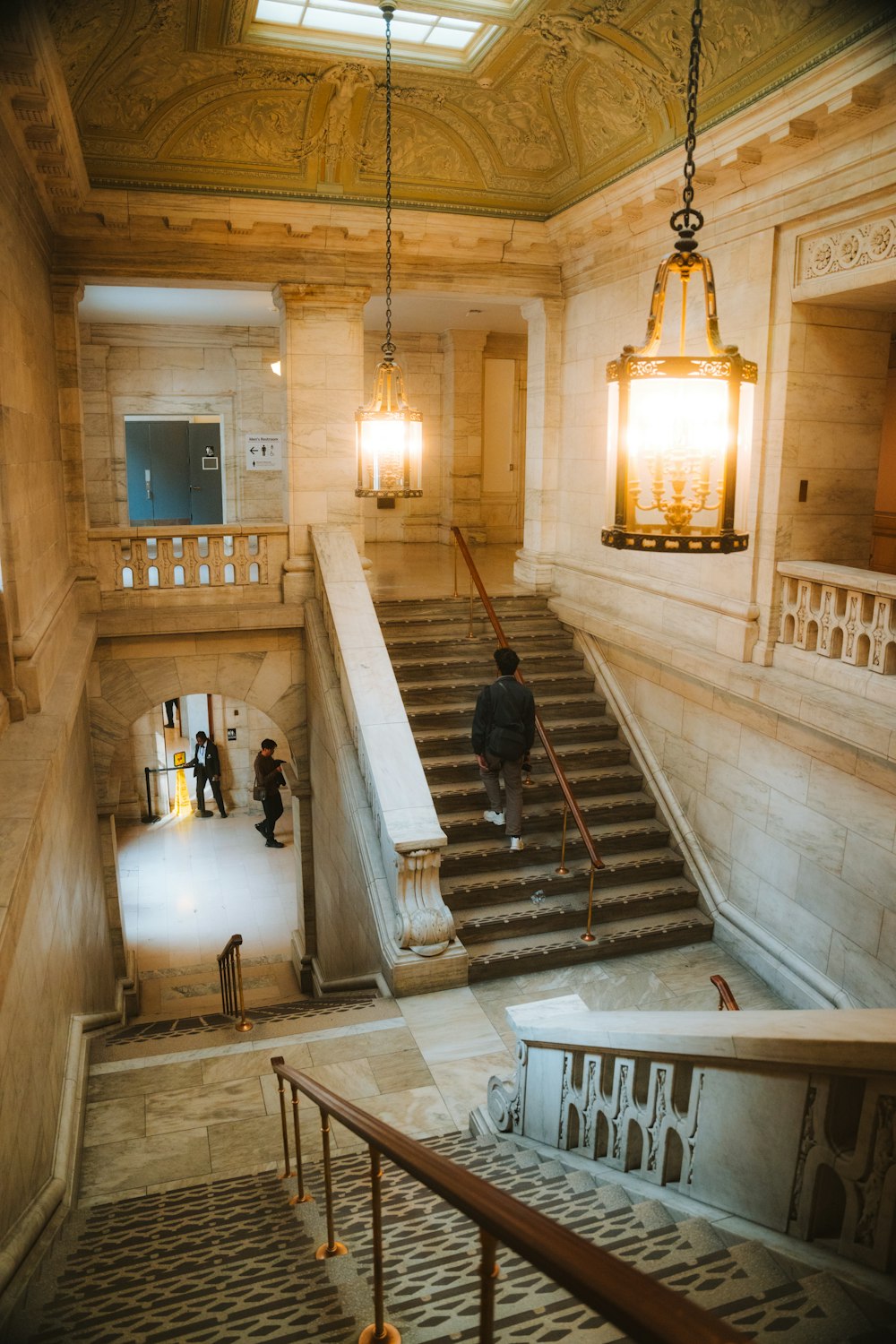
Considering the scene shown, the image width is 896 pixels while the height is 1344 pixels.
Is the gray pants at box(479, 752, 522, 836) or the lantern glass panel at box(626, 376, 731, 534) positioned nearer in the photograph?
the lantern glass panel at box(626, 376, 731, 534)

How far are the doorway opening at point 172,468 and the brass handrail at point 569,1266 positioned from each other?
15.0 m

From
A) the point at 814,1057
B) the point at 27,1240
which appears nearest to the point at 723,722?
the point at 814,1057

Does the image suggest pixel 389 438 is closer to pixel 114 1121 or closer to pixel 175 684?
pixel 175 684

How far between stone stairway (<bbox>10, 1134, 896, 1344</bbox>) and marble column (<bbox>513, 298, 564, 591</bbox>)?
25.0 feet

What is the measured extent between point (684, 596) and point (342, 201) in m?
5.17

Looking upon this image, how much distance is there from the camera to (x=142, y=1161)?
5082 mm

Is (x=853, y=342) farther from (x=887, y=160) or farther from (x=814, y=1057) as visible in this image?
(x=814, y=1057)

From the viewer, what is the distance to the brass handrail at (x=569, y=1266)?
142 cm

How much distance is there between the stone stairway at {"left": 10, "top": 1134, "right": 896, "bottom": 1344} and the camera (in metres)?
2.51

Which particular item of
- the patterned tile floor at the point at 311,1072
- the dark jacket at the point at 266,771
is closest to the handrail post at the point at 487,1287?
the patterned tile floor at the point at 311,1072

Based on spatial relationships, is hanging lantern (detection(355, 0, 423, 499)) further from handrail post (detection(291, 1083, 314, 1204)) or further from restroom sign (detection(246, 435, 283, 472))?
restroom sign (detection(246, 435, 283, 472))

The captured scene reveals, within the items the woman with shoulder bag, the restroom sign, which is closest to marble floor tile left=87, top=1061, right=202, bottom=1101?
the woman with shoulder bag

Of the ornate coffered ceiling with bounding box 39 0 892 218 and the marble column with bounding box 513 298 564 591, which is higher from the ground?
the ornate coffered ceiling with bounding box 39 0 892 218

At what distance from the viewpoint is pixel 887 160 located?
6.04 metres
